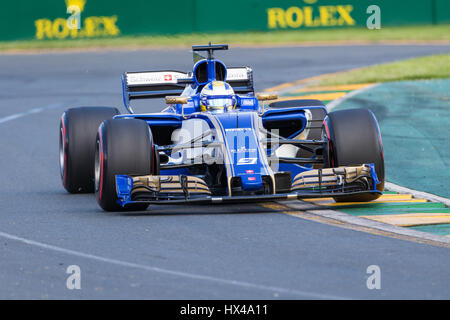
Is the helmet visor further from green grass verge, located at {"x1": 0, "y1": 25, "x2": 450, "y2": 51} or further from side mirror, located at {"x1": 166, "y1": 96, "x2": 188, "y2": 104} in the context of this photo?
green grass verge, located at {"x1": 0, "y1": 25, "x2": 450, "y2": 51}

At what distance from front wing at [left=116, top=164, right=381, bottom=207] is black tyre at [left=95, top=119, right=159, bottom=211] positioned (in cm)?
12

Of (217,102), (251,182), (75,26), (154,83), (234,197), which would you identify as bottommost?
(234,197)

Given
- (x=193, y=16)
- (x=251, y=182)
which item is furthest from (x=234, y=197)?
(x=193, y=16)

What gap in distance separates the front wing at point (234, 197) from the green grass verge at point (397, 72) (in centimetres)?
1209

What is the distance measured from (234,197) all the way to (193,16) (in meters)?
26.5

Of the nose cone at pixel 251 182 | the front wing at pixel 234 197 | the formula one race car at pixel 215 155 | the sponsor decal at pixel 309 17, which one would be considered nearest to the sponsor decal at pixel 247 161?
the formula one race car at pixel 215 155

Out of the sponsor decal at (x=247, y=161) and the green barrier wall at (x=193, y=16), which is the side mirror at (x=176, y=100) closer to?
the sponsor decal at (x=247, y=161)

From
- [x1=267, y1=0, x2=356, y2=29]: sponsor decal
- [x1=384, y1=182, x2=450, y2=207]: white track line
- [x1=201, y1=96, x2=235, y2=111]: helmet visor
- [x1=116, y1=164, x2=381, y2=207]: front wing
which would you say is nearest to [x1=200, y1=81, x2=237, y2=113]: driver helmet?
[x1=201, y1=96, x2=235, y2=111]: helmet visor

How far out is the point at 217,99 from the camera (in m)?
10.8

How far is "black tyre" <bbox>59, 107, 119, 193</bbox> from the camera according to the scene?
36.4ft

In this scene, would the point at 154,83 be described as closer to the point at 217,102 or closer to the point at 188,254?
the point at 217,102

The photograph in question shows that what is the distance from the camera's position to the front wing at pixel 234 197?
361 inches

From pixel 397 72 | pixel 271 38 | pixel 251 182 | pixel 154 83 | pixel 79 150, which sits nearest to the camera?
pixel 251 182
